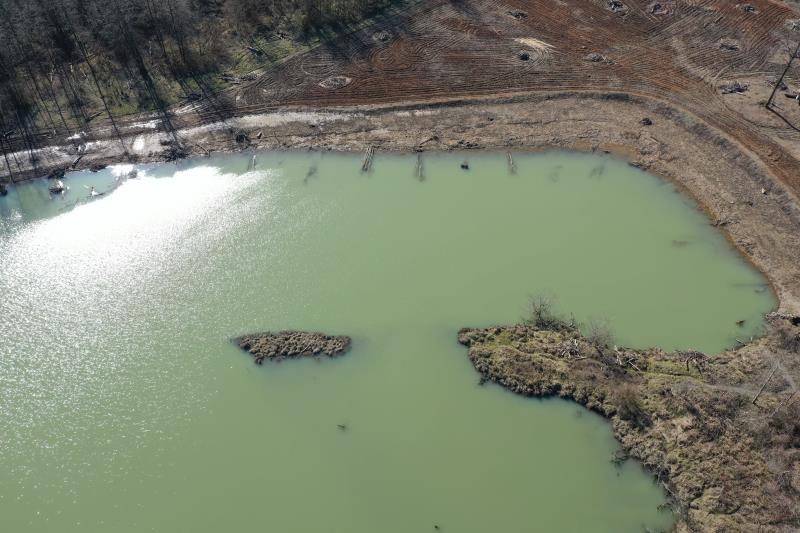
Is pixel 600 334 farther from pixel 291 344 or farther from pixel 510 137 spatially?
→ pixel 510 137

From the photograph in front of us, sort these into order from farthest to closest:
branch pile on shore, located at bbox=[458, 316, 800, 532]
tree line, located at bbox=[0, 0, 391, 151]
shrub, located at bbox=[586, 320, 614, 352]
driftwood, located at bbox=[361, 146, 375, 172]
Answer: tree line, located at bbox=[0, 0, 391, 151] < driftwood, located at bbox=[361, 146, 375, 172] < shrub, located at bbox=[586, 320, 614, 352] < branch pile on shore, located at bbox=[458, 316, 800, 532]

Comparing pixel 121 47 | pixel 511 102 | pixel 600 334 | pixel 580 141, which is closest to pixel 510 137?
pixel 511 102

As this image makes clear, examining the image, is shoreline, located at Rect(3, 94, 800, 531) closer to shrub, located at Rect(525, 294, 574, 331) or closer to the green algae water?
the green algae water

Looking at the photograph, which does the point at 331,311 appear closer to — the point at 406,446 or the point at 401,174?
the point at 406,446

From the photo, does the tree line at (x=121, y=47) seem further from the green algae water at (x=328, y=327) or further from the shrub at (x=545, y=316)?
the shrub at (x=545, y=316)

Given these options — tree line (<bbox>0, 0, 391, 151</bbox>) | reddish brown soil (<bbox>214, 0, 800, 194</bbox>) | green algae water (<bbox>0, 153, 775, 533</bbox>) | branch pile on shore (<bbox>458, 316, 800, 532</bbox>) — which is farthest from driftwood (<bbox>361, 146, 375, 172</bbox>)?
tree line (<bbox>0, 0, 391, 151</bbox>)

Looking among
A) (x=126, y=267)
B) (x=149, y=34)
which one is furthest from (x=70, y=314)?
(x=149, y=34)

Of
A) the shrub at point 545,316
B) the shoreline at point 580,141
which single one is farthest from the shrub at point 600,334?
the shoreline at point 580,141
